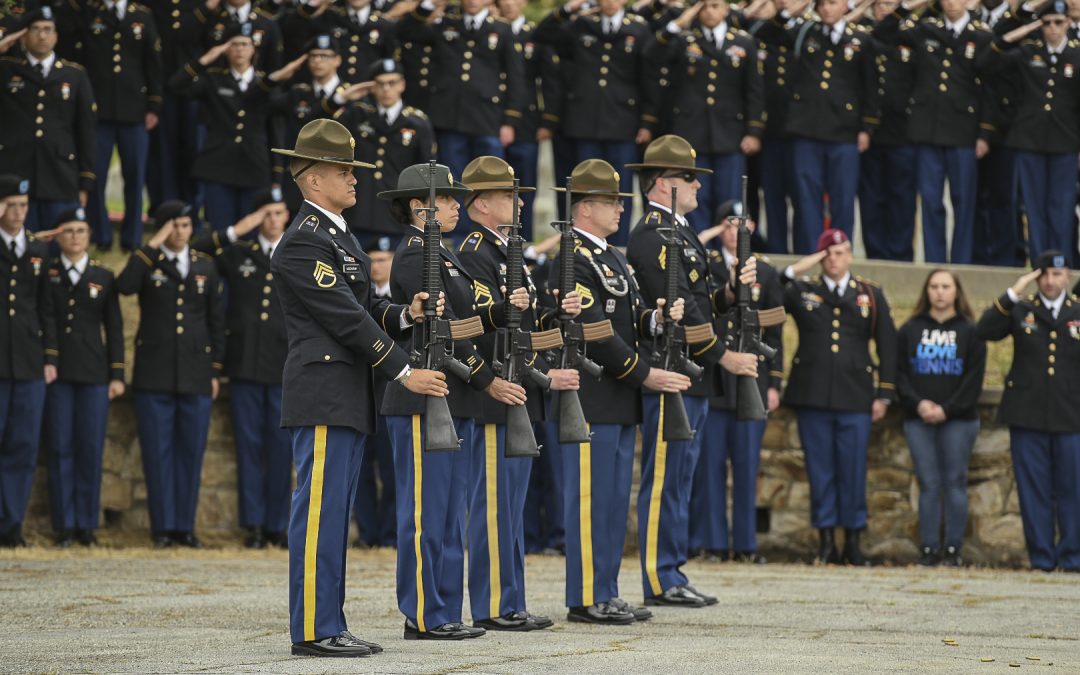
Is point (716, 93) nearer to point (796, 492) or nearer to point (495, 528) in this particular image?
point (796, 492)

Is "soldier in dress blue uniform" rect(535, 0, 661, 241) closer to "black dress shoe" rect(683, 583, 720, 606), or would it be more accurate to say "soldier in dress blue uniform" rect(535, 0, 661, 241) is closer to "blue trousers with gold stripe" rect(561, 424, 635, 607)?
"black dress shoe" rect(683, 583, 720, 606)

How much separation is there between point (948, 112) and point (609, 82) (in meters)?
2.61

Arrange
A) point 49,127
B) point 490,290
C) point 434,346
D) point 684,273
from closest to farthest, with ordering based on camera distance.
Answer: point 434,346, point 490,290, point 684,273, point 49,127

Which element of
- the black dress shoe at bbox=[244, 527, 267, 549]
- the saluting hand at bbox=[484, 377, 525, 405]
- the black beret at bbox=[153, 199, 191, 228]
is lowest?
the black dress shoe at bbox=[244, 527, 267, 549]

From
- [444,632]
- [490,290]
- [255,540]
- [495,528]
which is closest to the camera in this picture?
[444,632]

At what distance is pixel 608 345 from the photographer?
819 centimetres

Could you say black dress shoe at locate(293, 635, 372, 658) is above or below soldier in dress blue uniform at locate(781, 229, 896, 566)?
below

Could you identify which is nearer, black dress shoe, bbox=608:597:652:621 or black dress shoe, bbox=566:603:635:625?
black dress shoe, bbox=566:603:635:625

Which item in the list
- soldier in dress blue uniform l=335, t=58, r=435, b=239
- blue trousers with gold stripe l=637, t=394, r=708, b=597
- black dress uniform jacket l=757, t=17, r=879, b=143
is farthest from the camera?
black dress uniform jacket l=757, t=17, r=879, b=143

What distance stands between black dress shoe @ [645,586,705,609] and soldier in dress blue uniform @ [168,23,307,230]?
594 centimetres

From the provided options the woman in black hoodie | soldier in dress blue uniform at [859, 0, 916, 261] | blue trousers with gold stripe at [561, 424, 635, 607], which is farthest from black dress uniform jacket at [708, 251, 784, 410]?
blue trousers with gold stripe at [561, 424, 635, 607]

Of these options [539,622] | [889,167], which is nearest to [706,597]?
[539,622]

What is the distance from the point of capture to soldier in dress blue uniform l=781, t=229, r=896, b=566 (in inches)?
469

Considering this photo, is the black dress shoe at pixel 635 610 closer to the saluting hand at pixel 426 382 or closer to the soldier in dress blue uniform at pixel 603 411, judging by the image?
the soldier in dress blue uniform at pixel 603 411
